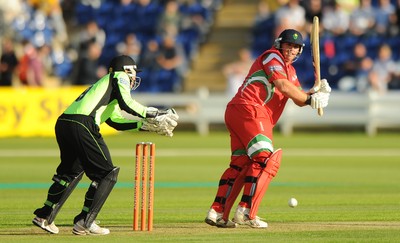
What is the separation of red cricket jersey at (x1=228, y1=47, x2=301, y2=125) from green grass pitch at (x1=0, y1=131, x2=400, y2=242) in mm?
1330

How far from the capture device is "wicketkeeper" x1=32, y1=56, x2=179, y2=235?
35.7 feet

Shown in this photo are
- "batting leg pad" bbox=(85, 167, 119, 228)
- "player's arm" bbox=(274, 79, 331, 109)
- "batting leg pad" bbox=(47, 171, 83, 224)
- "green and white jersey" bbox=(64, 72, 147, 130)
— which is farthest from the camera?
"player's arm" bbox=(274, 79, 331, 109)

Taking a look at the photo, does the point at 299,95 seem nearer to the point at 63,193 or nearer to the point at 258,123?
the point at 258,123

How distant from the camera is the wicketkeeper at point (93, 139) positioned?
10883 mm

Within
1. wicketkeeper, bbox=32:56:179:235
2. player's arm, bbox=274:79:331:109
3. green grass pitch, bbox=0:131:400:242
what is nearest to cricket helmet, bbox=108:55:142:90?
wicketkeeper, bbox=32:56:179:235

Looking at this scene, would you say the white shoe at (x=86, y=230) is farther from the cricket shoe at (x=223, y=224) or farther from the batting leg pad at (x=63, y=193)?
the cricket shoe at (x=223, y=224)

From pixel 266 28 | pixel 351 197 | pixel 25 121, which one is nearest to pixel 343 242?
pixel 351 197

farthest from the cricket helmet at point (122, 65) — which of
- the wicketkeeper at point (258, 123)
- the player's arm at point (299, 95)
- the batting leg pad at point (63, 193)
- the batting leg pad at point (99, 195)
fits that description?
the player's arm at point (299, 95)

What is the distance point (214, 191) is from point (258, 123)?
4575 millimetres

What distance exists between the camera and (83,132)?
1089 centimetres

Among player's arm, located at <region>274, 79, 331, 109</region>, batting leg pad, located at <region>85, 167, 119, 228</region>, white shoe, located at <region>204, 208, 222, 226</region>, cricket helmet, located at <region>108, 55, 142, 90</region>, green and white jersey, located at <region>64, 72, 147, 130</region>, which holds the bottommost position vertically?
white shoe, located at <region>204, 208, 222, 226</region>

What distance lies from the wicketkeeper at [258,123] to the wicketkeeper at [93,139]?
983 mm

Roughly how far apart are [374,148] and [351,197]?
361 inches

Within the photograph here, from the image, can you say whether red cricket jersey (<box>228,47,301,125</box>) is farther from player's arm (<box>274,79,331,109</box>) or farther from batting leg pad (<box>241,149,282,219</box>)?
batting leg pad (<box>241,149,282,219</box>)
